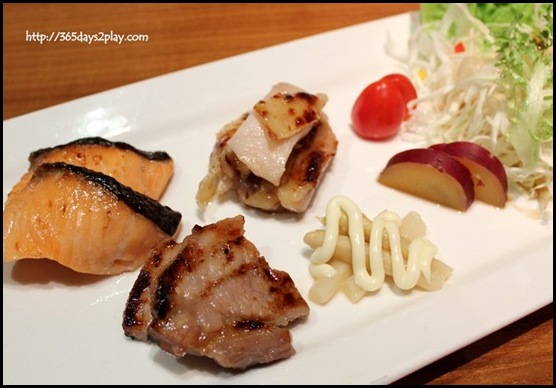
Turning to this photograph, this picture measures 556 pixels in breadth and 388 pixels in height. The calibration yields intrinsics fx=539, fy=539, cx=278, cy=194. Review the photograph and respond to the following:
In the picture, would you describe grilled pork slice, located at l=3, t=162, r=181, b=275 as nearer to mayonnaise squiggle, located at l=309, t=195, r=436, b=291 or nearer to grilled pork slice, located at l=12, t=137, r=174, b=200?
grilled pork slice, located at l=12, t=137, r=174, b=200

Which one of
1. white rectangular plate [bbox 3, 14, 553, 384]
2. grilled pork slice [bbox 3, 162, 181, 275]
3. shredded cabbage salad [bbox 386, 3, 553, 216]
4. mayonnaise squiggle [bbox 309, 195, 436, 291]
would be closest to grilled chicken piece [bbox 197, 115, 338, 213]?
white rectangular plate [bbox 3, 14, 553, 384]

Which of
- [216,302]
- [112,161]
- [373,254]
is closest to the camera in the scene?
[216,302]

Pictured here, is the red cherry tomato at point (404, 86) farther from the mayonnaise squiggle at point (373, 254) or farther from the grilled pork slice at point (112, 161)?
the grilled pork slice at point (112, 161)

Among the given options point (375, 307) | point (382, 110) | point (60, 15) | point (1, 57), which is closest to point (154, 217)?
point (375, 307)

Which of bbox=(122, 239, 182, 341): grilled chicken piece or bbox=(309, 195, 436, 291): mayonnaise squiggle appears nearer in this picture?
bbox=(122, 239, 182, 341): grilled chicken piece

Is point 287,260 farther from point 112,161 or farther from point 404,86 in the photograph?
point 404,86

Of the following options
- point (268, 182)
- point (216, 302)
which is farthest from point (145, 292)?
point (268, 182)
